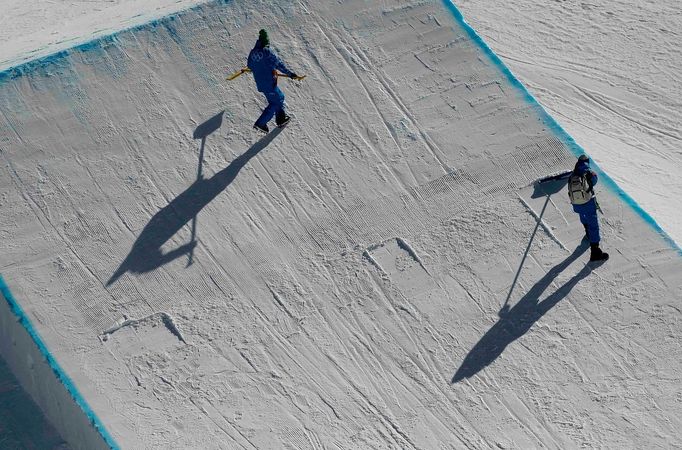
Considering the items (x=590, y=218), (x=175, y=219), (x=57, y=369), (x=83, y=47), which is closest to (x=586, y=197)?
(x=590, y=218)

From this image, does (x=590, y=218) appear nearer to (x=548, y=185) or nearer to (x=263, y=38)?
(x=548, y=185)

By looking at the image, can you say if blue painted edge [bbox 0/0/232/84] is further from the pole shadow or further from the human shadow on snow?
the human shadow on snow

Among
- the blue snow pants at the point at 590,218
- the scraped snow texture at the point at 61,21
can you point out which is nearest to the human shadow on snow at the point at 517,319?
the blue snow pants at the point at 590,218

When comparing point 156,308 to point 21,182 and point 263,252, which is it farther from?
point 21,182

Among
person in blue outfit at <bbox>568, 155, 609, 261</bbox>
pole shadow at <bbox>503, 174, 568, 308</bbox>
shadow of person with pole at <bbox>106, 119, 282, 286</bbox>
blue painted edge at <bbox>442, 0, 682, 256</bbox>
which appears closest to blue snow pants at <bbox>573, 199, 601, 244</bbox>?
person in blue outfit at <bbox>568, 155, 609, 261</bbox>

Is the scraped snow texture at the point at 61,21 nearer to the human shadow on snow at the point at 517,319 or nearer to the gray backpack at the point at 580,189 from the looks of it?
the gray backpack at the point at 580,189

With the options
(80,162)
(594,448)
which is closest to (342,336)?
(594,448)
